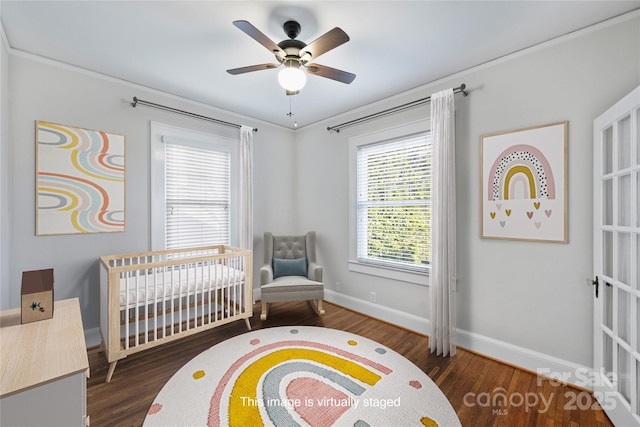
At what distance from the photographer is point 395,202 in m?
3.08

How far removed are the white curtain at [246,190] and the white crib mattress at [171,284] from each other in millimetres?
591

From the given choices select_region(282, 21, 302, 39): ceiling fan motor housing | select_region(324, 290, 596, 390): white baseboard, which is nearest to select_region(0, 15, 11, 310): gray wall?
select_region(282, 21, 302, 39): ceiling fan motor housing

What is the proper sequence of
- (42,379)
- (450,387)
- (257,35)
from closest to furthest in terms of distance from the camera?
(42,379)
(257,35)
(450,387)

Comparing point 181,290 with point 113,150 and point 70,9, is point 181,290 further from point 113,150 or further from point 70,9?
point 70,9

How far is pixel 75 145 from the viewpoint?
8.00ft

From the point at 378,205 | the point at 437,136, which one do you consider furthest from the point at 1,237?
the point at 437,136

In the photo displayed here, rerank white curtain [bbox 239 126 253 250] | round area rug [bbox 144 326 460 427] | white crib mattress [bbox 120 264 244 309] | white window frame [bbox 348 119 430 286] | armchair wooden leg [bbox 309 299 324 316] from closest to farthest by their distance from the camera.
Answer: round area rug [bbox 144 326 460 427] → white crib mattress [bbox 120 264 244 309] → white window frame [bbox 348 119 430 286] → armchair wooden leg [bbox 309 299 324 316] → white curtain [bbox 239 126 253 250]

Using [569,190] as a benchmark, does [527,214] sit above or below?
below

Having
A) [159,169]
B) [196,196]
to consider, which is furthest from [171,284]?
[159,169]

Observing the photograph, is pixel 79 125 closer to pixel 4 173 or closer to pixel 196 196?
pixel 4 173

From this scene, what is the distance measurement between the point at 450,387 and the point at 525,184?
168cm

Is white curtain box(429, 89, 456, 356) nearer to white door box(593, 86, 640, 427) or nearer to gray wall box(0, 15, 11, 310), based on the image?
white door box(593, 86, 640, 427)

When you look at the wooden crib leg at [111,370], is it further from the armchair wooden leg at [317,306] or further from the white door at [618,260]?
the white door at [618,260]

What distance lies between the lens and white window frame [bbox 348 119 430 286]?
2.84m
